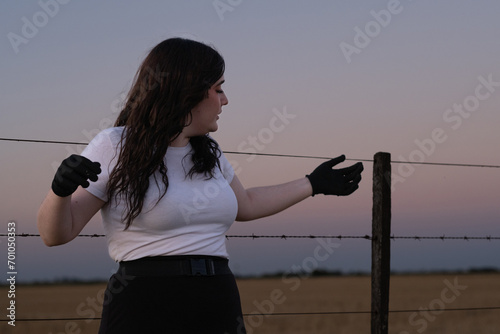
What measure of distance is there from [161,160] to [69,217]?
1.16ft

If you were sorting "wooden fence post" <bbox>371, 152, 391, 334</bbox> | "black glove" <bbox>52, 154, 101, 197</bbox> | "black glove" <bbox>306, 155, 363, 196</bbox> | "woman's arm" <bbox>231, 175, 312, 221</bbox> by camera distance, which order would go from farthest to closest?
1. "wooden fence post" <bbox>371, 152, 391, 334</bbox>
2. "black glove" <bbox>306, 155, 363, 196</bbox>
3. "woman's arm" <bbox>231, 175, 312, 221</bbox>
4. "black glove" <bbox>52, 154, 101, 197</bbox>

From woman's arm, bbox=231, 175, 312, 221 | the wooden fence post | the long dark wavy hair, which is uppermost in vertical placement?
the long dark wavy hair

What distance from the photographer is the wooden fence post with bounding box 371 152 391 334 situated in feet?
14.0

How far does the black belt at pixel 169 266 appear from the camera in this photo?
220cm

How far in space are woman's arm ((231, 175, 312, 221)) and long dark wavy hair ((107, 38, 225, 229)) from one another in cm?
32

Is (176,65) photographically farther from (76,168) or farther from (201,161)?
(76,168)

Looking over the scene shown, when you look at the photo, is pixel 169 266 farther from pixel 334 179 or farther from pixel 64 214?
pixel 334 179

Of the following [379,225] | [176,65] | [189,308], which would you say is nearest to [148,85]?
[176,65]

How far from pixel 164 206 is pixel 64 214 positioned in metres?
0.32

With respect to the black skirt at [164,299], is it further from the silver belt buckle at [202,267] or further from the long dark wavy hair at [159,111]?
the long dark wavy hair at [159,111]

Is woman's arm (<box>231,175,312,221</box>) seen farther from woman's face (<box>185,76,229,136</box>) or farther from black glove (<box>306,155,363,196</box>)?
woman's face (<box>185,76,229,136</box>)

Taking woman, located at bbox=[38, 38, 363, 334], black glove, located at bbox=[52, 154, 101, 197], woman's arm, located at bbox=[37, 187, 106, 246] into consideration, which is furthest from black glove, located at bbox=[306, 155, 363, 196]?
black glove, located at bbox=[52, 154, 101, 197]

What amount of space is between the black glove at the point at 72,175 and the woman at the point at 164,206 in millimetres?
48

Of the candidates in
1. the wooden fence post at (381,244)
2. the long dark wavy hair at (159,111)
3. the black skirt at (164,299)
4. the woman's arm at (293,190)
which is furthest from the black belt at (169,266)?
the wooden fence post at (381,244)
